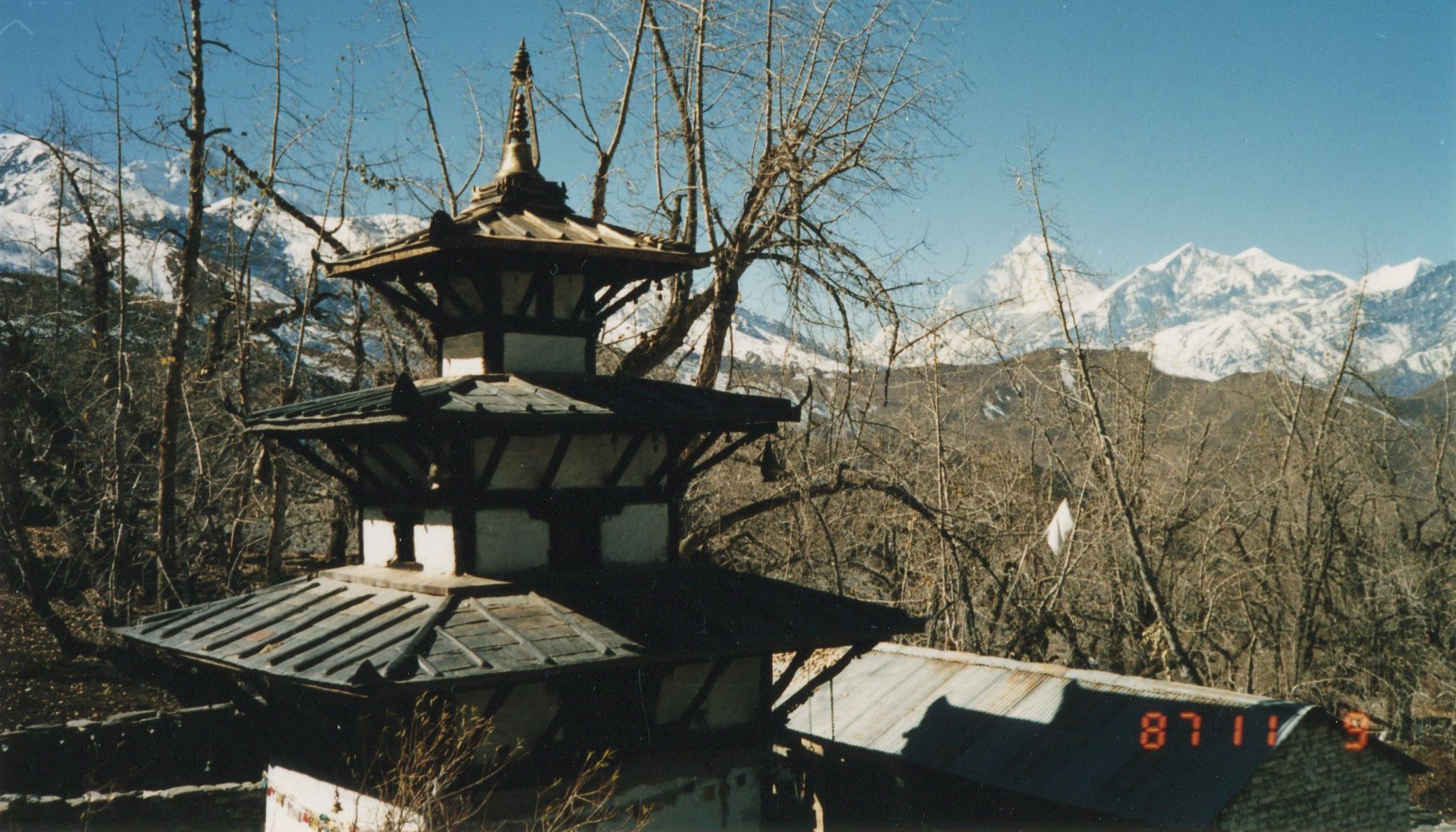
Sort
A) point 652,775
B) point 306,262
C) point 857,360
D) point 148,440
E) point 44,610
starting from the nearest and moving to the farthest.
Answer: point 652,775
point 857,360
point 44,610
point 306,262
point 148,440

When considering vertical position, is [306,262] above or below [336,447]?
above

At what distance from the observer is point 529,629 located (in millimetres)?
7023

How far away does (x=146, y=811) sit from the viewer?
39.0 ft

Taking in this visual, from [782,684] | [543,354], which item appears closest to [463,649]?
[543,354]

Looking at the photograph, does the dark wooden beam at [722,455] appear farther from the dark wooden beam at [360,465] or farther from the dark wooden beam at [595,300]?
the dark wooden beam at [360,465]

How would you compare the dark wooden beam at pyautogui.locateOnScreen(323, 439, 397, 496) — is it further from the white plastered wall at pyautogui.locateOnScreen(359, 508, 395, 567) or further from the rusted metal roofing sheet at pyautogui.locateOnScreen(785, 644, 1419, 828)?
the rusted metal roofing sheet at pyautogui.locateOnScreen(785, 644, 1419, 828)

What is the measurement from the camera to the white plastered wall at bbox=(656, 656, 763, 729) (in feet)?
26.8

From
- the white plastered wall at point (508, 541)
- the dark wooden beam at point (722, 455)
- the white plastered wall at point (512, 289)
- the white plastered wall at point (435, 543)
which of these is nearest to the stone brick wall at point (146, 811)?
the white plastered wall at point (435, 543)

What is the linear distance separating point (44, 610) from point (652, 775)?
12279 mm

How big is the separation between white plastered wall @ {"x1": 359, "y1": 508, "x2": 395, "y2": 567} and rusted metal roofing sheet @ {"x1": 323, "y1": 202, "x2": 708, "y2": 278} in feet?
6.45

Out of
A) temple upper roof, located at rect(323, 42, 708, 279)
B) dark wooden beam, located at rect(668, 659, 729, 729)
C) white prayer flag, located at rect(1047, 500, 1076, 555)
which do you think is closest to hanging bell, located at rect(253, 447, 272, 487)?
temple upper roof, located at rect(323, 42, 708, 279)

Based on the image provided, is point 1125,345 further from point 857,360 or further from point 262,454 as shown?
point 262,454

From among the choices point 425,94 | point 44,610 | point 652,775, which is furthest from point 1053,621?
point 44,610

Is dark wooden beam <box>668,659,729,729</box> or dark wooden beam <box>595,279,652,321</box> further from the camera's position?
dark wooden beam <box>595,279,652,321</box>
